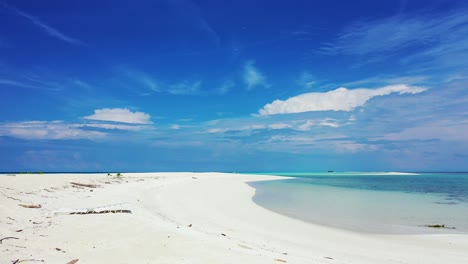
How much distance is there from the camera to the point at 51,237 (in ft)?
27.5

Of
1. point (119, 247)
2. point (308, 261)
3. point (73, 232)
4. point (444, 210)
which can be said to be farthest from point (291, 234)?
point (444, 210)

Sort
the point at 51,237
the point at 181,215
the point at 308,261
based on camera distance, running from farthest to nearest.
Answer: the point at 181,215 → the point at 51,237 → the point at 308,261

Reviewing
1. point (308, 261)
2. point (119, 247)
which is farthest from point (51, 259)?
point (308, 261)

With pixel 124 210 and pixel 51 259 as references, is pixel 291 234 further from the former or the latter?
pixel 51 259

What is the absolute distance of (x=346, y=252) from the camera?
30.0ft

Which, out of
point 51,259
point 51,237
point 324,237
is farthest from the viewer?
point 324,237

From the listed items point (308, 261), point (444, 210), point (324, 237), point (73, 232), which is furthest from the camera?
point (444, 210)

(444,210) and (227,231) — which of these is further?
(444,210)

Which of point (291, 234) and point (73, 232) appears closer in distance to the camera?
point (73, 232)

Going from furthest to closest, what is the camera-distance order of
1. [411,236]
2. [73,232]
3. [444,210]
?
[444,210], [411,236], [73,232]

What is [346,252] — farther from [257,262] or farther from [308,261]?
[257,262]

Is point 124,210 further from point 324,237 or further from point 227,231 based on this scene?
point 324,237

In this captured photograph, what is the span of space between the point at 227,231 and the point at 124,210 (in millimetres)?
4251

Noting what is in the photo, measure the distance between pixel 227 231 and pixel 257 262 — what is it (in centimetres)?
460
